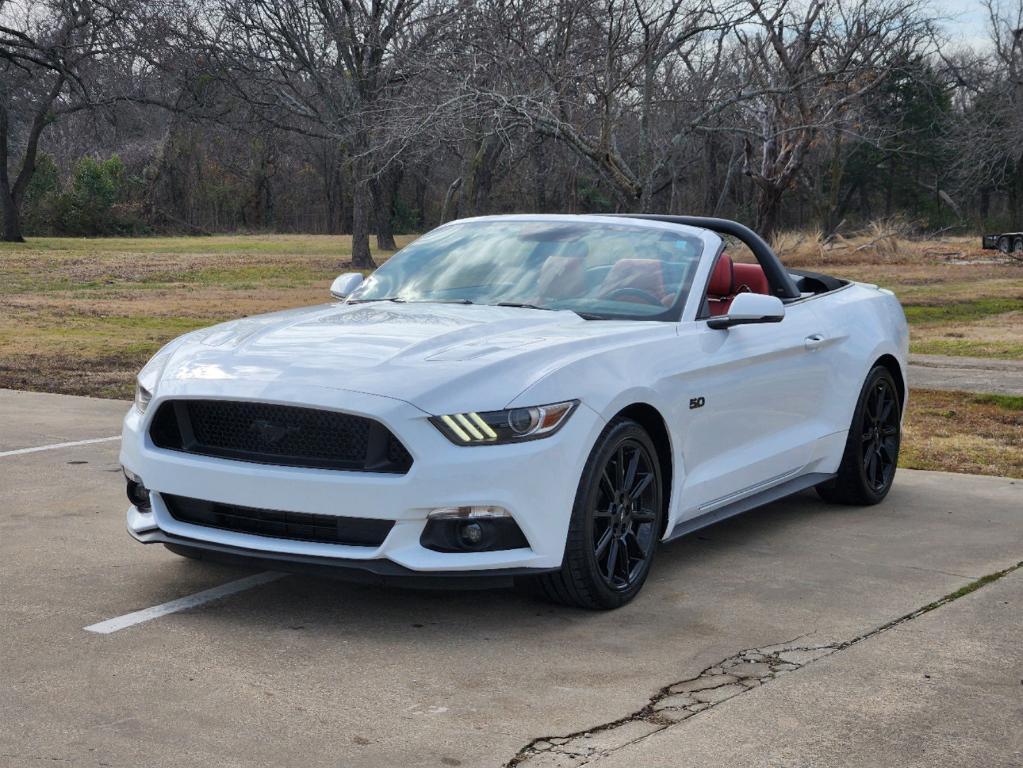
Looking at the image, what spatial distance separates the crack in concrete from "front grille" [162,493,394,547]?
1.08 m

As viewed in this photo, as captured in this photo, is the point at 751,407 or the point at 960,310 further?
the point at 960,310

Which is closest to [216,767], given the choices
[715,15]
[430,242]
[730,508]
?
[730,508]

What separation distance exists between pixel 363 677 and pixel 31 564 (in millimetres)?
1995

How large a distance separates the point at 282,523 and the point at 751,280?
11.5 ft

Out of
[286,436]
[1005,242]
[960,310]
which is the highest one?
[286,436]

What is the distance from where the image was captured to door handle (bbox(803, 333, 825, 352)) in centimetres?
664

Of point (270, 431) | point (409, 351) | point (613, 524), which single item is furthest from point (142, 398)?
point (613, 524)

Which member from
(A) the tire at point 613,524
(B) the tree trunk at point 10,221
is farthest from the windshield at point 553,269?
(B) the tree trunk at point 10,221

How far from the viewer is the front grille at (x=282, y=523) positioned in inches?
185

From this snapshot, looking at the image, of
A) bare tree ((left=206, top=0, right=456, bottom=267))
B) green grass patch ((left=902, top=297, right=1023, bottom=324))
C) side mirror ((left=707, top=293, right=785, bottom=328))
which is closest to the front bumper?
side mirror ((left=707, top=293, right=785, bottom=328))

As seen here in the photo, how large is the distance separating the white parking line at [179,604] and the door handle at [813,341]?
270 centimetres

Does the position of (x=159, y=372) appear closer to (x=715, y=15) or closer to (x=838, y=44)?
(x=715, y=15)

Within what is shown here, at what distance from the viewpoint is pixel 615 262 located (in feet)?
20.3

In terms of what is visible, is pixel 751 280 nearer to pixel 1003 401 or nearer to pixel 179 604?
pixel 179 604
